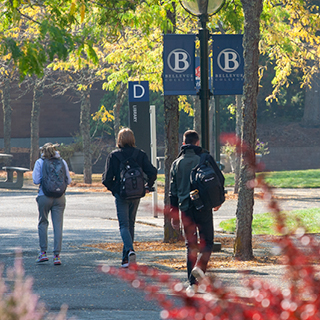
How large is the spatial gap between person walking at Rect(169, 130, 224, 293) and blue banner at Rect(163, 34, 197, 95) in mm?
3425

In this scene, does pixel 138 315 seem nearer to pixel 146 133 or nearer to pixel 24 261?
pixel 24 261

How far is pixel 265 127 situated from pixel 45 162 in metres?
35.9

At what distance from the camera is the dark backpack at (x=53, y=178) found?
27.8 ft

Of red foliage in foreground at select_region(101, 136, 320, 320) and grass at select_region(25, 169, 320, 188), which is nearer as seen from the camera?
red foliage in foreground at select_region(101, 136, 320, 320)

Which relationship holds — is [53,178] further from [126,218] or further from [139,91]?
[139,91]

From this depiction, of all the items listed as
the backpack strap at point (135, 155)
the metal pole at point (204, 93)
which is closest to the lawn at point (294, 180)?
the metal pole at point (204, 93)

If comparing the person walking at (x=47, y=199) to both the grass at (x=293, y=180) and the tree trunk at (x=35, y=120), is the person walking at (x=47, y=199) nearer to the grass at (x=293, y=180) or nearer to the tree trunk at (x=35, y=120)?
the grass at (x=293, y=180)

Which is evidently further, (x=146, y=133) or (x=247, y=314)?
(x=146, y=133)

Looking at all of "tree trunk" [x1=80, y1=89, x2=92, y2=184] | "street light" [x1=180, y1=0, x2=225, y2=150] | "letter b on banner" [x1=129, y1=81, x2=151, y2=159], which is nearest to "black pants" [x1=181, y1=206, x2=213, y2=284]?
"street light" [x1=180, y1=0, x2=225, y2=150]

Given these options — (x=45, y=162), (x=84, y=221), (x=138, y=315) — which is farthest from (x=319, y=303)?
(x=84, y=221)

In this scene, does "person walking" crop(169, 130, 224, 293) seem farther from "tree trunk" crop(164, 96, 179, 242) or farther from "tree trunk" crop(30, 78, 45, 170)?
"tree trunk" crop(30, 78, 45, 170)

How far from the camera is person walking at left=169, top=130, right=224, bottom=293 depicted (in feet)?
21.7

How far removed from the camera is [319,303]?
67.5 inches

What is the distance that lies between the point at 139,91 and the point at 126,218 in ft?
21.2
